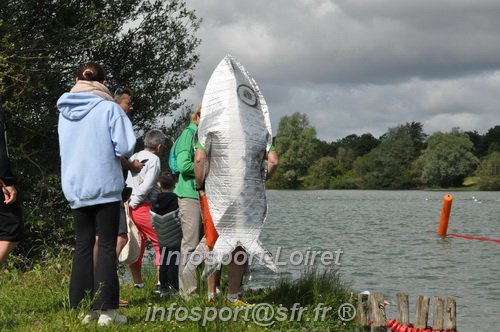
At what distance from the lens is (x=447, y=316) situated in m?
7.20

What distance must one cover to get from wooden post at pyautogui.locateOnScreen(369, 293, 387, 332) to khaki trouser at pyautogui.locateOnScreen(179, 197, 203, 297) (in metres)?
2.33

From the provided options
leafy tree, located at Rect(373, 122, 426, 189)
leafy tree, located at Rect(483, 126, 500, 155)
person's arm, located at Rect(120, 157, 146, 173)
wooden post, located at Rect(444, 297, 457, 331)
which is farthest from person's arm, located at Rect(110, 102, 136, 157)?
leafy tree, located at Rect(483, 126, 500, 155)

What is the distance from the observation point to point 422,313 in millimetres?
7238

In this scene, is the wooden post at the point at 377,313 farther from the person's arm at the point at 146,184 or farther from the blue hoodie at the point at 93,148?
the blue hoodie at the point at 93,148

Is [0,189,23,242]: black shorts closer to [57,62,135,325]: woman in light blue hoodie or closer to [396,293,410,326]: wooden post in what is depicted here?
[57,62,135,325]: woman in light blue hoodie

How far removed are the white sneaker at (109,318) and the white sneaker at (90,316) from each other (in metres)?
0.07

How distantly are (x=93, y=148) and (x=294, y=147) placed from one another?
3958 inches

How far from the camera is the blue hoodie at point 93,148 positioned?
4723mm

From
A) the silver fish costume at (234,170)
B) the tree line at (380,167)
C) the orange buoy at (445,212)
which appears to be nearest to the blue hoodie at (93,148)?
the silver fish costume at (234,170)

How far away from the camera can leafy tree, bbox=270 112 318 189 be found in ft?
339

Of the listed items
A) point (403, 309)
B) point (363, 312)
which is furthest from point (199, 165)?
point (403, 309)

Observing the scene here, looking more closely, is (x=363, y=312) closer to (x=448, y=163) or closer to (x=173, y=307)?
(x=173, y=307)

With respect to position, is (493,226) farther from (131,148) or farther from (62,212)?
(131,148)

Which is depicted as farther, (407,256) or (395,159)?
(395,159)
